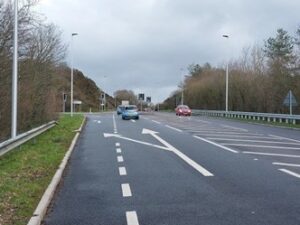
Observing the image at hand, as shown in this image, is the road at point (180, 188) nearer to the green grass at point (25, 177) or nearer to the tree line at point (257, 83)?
the green grass at point (25, 177)

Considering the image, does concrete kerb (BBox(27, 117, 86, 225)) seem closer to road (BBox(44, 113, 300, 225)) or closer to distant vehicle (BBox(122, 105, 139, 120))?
road (BBox(44, 113, 300, 225))

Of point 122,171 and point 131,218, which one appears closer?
point 131,218

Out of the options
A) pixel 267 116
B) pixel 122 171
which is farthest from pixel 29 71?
pixel 267 116

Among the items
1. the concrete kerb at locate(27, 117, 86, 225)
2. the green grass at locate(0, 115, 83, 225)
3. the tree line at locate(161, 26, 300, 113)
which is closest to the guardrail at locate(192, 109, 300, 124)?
the tree line at locate(161, 26, 300, 113)

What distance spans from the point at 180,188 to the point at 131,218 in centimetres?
274

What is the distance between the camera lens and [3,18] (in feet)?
64.7

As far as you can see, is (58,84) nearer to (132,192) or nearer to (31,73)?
(31,73)

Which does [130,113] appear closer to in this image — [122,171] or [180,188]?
[122,171]

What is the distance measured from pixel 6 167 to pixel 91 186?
3.11m

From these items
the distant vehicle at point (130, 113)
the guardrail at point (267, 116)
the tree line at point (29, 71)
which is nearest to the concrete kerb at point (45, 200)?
the tree line at point (29, 71)

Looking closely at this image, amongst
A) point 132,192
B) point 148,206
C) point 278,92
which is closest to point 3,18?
point 132,192

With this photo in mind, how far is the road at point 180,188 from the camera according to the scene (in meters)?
7.89

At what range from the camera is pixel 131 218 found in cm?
778

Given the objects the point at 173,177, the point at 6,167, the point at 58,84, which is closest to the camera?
the point at 173,177
